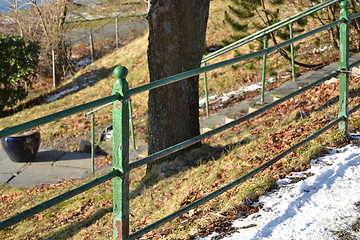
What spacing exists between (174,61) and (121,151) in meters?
3.57

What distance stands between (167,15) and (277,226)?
3.49m

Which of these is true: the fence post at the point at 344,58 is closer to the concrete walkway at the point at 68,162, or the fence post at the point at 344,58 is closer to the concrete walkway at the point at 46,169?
the concrete walkway at the point at 68,162

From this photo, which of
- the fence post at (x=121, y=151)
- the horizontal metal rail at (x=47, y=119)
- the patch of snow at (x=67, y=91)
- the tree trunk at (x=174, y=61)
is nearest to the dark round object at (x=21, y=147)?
the tree trunk at (x=174, y=61)

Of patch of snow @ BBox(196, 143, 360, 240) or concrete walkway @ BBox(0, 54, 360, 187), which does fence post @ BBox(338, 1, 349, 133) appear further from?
concrete walkway @ BBox(0, 54, 360, 187)

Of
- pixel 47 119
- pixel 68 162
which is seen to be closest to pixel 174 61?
pixel 47 119

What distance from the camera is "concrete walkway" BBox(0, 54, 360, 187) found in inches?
337

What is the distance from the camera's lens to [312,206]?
154 inches

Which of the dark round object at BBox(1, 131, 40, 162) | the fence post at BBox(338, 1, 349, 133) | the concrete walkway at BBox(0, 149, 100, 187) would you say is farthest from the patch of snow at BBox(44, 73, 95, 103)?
the fence post at BBox(338, 1, 349, 133)

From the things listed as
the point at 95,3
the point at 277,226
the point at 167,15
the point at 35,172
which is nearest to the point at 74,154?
the point at 35,172

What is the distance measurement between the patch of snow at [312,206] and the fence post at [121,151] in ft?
2.52

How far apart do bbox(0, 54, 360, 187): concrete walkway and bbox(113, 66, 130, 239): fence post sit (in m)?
5.02

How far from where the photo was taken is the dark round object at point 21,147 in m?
9.95

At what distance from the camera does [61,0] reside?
61.2ft

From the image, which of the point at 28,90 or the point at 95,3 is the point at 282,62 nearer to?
the point at 28,90
